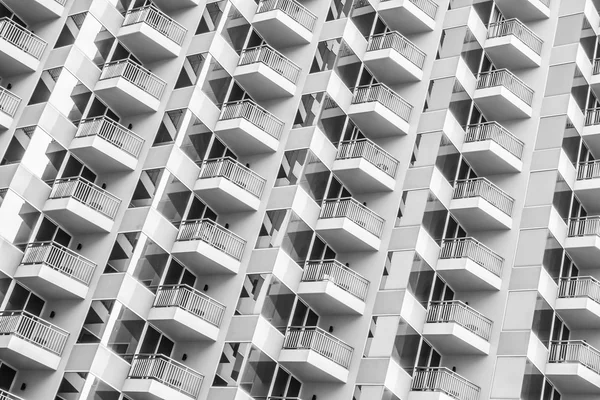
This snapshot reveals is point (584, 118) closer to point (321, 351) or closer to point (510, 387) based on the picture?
point (510, 387)

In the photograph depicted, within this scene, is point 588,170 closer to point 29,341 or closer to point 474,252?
point 474,252

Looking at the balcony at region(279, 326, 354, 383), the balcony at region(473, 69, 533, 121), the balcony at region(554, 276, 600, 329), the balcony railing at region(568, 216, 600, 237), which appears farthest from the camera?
the balcony at region(473, 69, 533, 121)

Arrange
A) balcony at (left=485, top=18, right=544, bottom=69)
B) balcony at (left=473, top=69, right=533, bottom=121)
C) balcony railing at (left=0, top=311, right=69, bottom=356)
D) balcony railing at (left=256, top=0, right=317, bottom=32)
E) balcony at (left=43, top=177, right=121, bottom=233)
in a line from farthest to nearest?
balcony at (left=485, top=18, right=544, bottom=69)
balcony at (left=473, top=69, right=533, bottom=121)
balcony railing at (left=256, top=0, right=317, bottom=32)
balcony at (left=43, top=177, right=121, bottom=233)
balcony railing at (left=0, top=311, right=69, bottom=356)

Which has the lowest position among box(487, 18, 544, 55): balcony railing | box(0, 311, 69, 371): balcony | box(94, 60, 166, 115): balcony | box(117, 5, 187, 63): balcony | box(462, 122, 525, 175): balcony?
box(0, 311, 69, 371): balcony

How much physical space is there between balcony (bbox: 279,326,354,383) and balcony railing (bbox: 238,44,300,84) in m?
11.7

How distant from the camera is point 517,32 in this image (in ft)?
163

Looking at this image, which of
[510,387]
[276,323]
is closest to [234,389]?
[276,323]

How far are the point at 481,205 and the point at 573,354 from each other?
24.9 ft

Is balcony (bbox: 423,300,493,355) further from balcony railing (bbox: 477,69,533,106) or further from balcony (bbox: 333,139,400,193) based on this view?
balcony railing (bbox: 477,69,533,106)

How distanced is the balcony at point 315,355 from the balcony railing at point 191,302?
Answer: 3038mm

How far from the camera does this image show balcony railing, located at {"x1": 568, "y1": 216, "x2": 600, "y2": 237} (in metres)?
46.0

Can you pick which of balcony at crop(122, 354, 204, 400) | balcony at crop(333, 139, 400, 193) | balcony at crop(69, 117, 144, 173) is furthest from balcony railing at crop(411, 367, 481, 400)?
balcony at crop(69, 117, 144, 173)

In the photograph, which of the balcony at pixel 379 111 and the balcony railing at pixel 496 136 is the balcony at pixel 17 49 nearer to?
the balcony at pixel 379 111

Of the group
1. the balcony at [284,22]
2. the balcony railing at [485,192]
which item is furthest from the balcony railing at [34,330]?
the balcony railing at [485,192]
